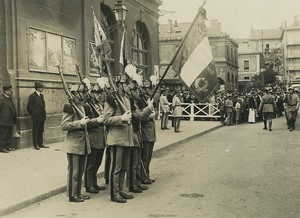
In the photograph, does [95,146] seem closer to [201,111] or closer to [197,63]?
[197,63]

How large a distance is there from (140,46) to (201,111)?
16.1 feet

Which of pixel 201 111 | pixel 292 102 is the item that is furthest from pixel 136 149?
pixel 201 111

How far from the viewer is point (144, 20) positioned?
2338 cm

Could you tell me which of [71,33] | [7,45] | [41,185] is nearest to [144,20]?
[71,33]

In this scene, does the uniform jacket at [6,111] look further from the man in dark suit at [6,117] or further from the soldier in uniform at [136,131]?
the soldier in uniform at [136,131]

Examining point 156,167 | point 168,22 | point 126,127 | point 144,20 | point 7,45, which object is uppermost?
point 168,22

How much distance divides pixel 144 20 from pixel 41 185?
16859mm

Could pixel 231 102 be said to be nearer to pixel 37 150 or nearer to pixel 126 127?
pixel 37 150

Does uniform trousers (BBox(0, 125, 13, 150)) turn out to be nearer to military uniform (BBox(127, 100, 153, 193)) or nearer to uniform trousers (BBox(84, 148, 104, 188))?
uniform trousers (BBox(84, 148, 104, 188))

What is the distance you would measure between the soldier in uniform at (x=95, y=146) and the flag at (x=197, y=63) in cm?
175

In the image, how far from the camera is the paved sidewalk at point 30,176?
6.78 meters

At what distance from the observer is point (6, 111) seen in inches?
464

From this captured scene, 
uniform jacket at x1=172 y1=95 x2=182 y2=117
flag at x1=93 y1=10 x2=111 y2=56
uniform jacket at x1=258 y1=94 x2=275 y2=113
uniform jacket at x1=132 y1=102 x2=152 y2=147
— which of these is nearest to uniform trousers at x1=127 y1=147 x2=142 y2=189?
uniform jacket at x1=132 y1=102 x2=152 y2=147

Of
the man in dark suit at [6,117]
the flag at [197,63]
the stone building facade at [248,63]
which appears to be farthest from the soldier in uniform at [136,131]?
the stone building facade at [248,63]
